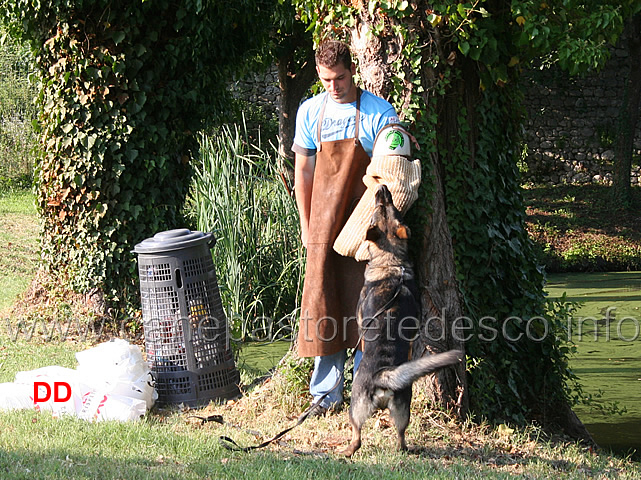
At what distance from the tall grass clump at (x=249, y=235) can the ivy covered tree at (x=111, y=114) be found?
54 centimetres

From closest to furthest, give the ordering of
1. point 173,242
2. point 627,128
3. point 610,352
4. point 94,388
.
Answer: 1. point 94,388
2. point 173,242
3. point 610,352
4. point 627,128

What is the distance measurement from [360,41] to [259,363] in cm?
329

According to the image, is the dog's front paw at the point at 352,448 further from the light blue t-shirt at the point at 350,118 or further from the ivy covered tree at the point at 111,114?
the ivy covered tree at the point at 111,114

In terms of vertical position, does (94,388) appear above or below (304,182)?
below

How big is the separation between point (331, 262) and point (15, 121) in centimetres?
1604

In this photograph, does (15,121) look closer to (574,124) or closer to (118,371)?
(574,124)

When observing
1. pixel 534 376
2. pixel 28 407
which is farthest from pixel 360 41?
pixel 28 407

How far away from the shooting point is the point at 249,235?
8484 mm

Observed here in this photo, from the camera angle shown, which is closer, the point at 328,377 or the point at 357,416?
the point at 357,416

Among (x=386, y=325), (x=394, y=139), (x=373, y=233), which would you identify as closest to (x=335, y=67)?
(x=394, y=139)

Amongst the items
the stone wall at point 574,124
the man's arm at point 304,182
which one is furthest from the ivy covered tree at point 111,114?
the stone wall at point 574,124

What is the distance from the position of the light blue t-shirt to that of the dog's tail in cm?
136

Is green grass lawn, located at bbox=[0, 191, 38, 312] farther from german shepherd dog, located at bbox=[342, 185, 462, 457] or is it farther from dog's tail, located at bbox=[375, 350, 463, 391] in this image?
dog's tail, located at bbox=[375, 350, 463, 391]

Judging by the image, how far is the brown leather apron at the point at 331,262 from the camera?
459 centimetres
